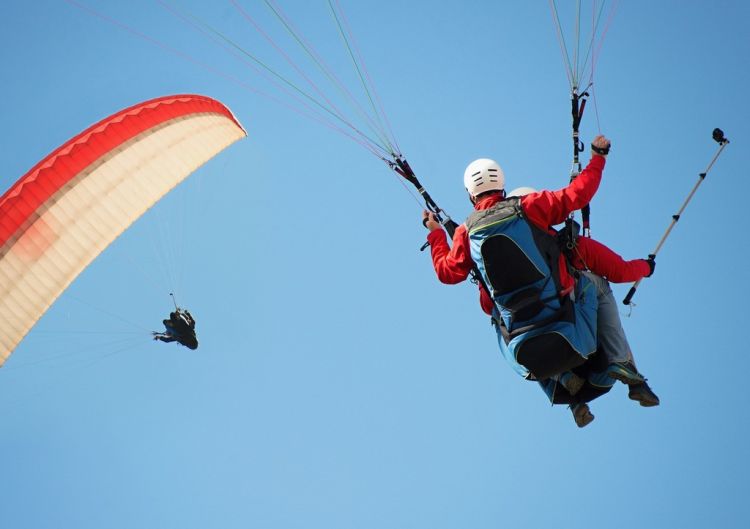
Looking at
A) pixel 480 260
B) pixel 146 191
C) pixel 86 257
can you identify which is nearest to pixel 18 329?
pixel 86 257

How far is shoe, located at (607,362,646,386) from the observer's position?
317 inches

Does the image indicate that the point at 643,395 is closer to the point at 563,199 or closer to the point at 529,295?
the point at 529,295

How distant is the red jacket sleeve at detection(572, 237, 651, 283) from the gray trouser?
0.30 feet

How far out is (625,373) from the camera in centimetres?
806

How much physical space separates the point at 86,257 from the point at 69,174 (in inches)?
57.5

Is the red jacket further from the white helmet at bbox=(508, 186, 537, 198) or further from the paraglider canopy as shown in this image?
the paraglider canopy

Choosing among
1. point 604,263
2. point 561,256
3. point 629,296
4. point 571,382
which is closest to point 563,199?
point 561,256

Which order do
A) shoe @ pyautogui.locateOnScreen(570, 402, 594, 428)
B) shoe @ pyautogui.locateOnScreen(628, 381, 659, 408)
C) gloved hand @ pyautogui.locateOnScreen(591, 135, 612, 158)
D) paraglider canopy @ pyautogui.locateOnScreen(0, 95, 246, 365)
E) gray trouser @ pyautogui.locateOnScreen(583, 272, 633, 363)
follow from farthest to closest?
paraglider canopy @ pyautogui.locateOnScreen(0, 95, 246, 365)
shoe @ pyautogui.locateOnScreen(570, 402, 594, 428)
gray trouser @ pyautogui.locateOnScreen(583, 272, 633, 363)
shoe @ pyautogui.locateOnScreen(628, 381, 659, 408)
gloved hand @ pyautogui.locateOnScreen(591, 135, 612, 158)

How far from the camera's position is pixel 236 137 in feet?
54.5

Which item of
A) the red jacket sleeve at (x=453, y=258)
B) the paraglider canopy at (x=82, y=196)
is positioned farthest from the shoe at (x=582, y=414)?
the paraglider canopy at (x=82, y=196)

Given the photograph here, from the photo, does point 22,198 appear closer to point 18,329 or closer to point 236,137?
point 18,329

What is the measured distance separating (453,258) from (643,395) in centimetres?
187

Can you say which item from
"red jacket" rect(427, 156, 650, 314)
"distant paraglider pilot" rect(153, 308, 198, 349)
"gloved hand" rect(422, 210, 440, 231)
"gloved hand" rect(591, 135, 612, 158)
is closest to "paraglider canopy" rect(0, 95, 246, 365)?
"distant paraglider pilot" rect(153, 308, 198, 349)

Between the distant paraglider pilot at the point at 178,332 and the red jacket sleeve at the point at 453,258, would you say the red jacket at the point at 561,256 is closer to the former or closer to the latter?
the red jacket sleeve at the point at 453,258
